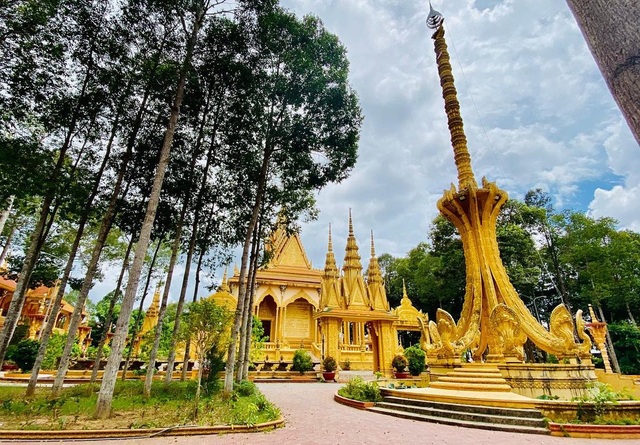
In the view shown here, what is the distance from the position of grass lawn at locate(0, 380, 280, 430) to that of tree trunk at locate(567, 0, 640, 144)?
7.03 metres

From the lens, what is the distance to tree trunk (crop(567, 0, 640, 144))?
140cm

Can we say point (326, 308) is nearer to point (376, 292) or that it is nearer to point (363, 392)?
point (376, 292)

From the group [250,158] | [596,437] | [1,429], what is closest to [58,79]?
[250,158]

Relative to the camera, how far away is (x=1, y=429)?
5.38 meters

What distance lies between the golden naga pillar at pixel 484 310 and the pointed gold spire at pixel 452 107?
0.12 ft

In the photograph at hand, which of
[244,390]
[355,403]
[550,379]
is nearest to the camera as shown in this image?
[550,379]

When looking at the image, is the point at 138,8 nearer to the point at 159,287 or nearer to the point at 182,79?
the point at 182,79

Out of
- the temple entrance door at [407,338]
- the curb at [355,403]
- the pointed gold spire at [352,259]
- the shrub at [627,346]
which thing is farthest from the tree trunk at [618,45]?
the temple entrance door at [407,338]

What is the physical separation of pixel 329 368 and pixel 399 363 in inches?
153

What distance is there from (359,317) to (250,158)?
11.5 m

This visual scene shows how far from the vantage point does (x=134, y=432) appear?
18.4 feet

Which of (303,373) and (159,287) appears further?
(159,287)

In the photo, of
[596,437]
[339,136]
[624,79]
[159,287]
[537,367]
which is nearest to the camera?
[624,79]

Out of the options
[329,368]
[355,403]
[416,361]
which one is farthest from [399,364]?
[355,403]
